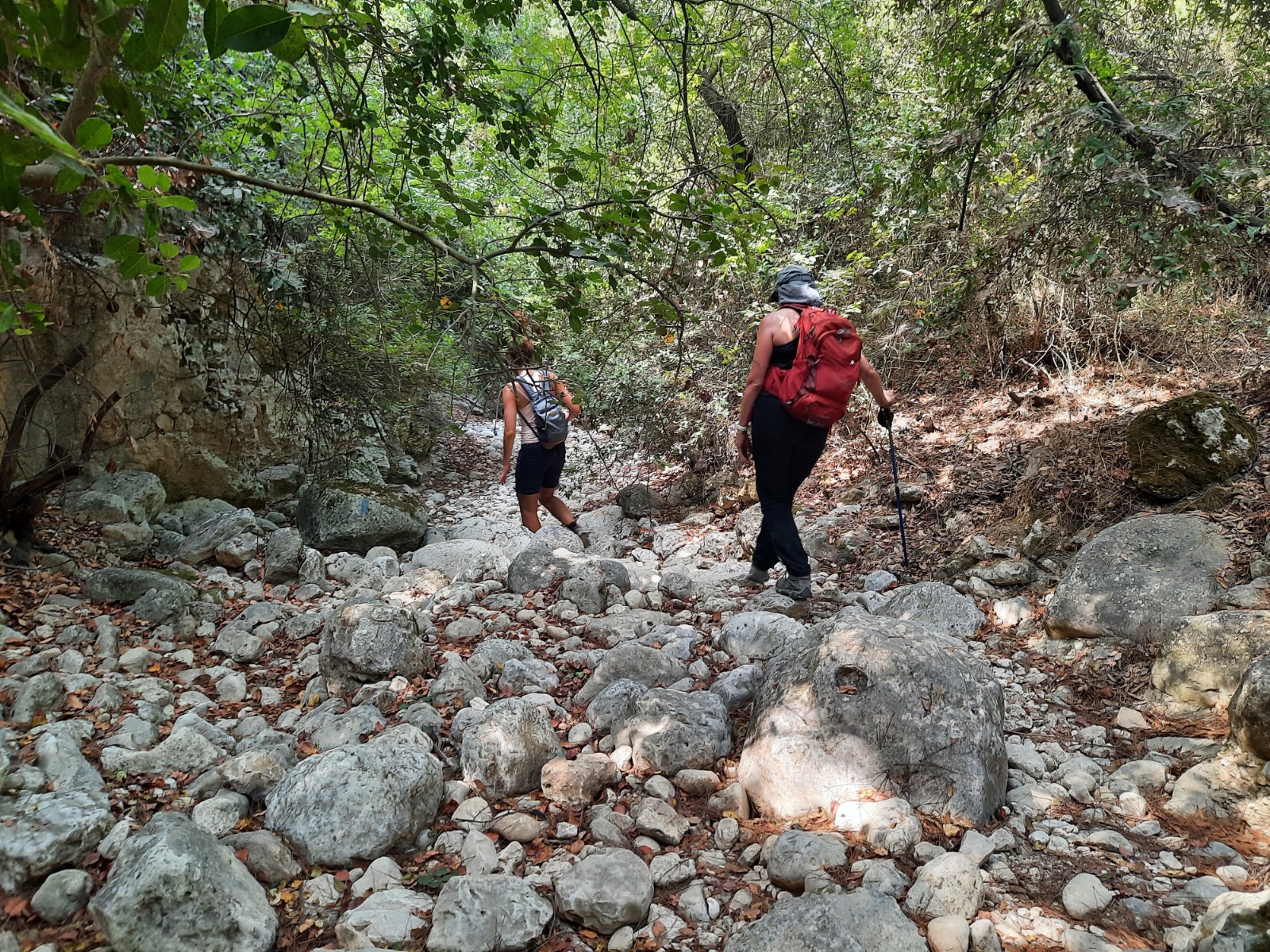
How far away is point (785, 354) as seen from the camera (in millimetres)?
4223

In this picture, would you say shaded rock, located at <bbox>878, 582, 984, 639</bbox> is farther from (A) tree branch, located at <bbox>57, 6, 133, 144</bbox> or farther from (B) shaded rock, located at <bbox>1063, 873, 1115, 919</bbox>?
(A) tree branch, located at <bbox>57, 6, 133, 144</bbox>

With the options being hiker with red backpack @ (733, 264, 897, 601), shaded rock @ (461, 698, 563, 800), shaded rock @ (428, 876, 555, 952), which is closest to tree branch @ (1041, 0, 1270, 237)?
hiker with red backpack @ (733, 264, 897, 601)

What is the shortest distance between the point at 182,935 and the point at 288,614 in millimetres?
2803

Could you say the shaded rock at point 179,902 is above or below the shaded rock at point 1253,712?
below

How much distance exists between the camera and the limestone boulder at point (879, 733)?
8.17 ft

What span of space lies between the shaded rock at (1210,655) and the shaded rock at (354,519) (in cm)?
546

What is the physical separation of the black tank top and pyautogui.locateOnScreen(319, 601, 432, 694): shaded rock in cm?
245

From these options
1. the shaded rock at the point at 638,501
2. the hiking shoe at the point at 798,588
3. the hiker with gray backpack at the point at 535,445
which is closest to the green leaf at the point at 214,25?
the hiking shoe at the point at 798,588

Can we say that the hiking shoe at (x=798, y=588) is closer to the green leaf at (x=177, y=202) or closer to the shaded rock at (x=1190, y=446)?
the shaded rock at (x=1190, y=446)

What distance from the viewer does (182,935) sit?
187 cm

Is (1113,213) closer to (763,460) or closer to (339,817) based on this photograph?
(763,460)

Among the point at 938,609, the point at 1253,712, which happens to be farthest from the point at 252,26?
the point at 938,609

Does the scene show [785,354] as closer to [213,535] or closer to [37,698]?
[37,698]

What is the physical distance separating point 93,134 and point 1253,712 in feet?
11.6
